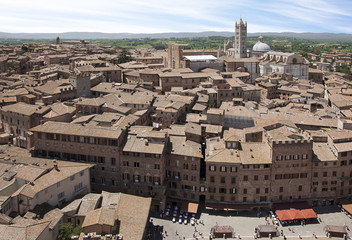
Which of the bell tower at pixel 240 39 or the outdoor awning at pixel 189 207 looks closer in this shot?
the outdoor awning at pixel 189 207

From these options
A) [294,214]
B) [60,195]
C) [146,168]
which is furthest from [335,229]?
[60,195]

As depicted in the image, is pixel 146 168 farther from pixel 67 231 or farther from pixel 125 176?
pixel 67 231

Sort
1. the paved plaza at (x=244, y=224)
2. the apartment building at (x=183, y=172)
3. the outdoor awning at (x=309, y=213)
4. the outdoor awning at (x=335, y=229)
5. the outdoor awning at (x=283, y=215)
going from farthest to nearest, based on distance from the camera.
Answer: the apartment building at (x=183, y=172)
the outdoor awning at (x=309, y=213)
the outdoor awning at (x=283, y=215)
the paved plaza at (x=244, y=224)
the outdoor awning at (x=335, y=229)

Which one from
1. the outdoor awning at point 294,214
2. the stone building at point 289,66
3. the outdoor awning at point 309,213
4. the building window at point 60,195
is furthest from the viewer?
the stone building at point 289,66

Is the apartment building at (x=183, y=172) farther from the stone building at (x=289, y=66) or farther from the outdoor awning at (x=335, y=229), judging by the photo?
the stone building at (x=289, y=66)

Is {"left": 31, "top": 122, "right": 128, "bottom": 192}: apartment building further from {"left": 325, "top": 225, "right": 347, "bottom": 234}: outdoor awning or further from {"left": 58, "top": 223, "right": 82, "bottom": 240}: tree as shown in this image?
{"left": 325, "top": 225, "right": 347, "bottom": 234}: outdoor awning

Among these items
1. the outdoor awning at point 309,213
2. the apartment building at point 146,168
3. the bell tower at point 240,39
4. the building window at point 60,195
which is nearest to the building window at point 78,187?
the building window at point 60,195

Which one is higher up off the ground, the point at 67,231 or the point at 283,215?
the point at 67,231
